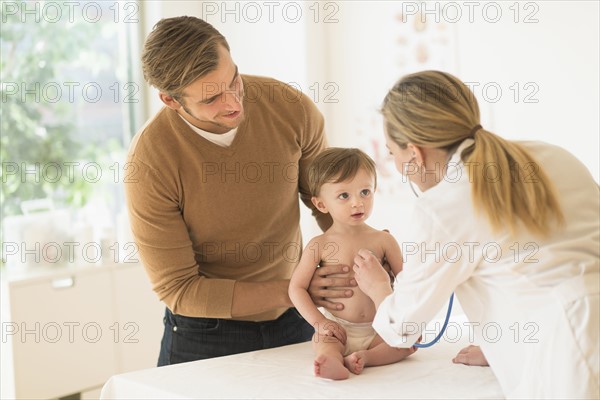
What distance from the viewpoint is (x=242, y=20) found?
14.3ft

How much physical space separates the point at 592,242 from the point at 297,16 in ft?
9.20

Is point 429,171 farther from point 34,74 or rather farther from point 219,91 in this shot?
point 34,74

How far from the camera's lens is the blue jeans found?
2232 millimetres


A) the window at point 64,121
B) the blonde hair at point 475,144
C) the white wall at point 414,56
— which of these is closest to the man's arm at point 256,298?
the blonde hair at point 475,144

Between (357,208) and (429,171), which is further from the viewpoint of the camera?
(357,208)

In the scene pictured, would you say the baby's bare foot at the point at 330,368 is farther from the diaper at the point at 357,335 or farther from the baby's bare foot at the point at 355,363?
the diaper at the point at 357,335

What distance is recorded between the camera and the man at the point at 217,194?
205cm

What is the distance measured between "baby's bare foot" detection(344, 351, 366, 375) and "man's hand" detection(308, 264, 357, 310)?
0.17 m

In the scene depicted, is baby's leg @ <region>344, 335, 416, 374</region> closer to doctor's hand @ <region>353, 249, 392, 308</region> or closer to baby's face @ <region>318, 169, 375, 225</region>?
doctor's hand @ <region>353, 249, 392, 308</region>

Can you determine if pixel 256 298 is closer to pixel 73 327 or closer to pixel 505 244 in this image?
pixel 505 244

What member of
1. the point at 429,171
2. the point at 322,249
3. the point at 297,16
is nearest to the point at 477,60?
the point at 297,16

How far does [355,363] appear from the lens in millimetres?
1912

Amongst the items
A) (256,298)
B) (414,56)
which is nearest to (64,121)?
(414,56)

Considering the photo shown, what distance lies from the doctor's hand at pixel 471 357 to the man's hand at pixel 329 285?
1.07 feet
